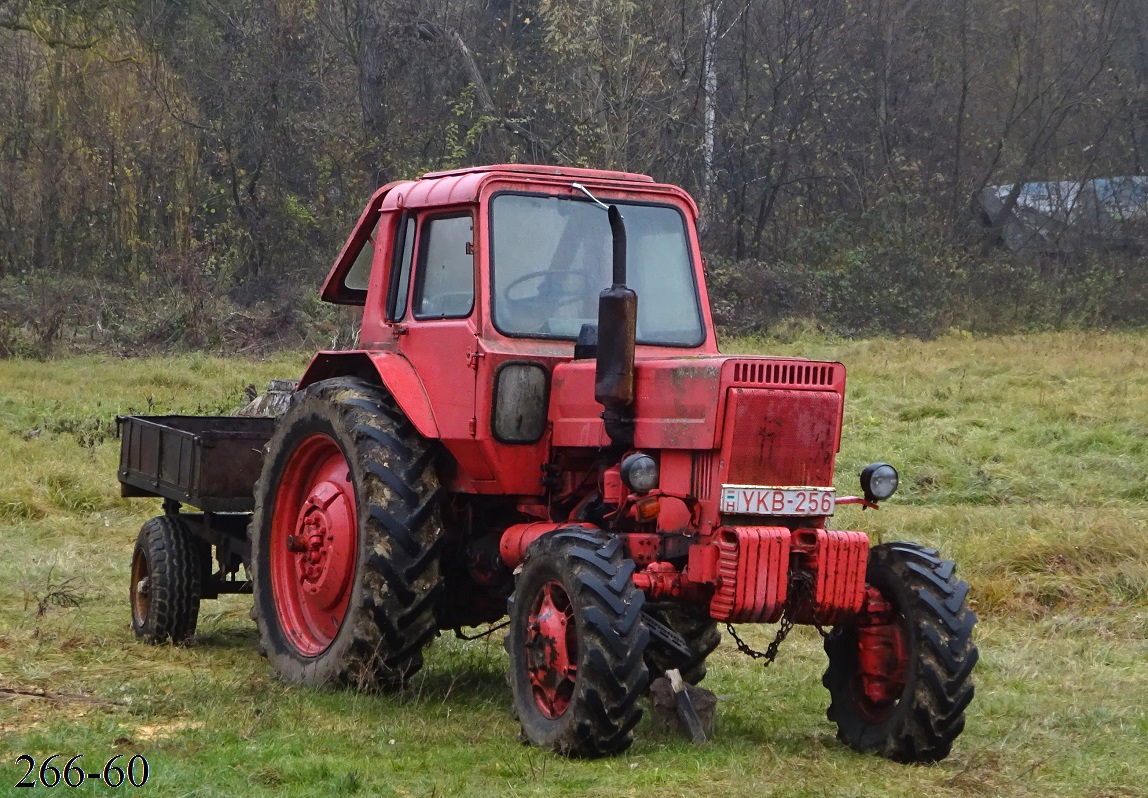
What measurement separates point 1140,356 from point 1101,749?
14.8 meters

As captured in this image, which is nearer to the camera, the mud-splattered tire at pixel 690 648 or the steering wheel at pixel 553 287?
the steering wheel at pixel 553 287

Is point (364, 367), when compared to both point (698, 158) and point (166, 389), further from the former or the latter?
point (698, 158)

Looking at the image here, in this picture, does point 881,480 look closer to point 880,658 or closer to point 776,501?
point 776,501

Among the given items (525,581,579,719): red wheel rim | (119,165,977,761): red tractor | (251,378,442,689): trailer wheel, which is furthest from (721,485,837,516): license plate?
(251,378,442,689): trailer wheel

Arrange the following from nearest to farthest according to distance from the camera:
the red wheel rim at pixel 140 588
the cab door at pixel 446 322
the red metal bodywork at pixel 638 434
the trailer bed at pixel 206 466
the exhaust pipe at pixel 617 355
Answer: the red metal bodywork at pixel 638 434
the exhaust pipe at pixel 617 355
the cab door at pixel 446 322
the trailer bed at pixel 206 466
the red wheel rim at pixel 140 588

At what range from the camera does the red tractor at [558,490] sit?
5.73 meters

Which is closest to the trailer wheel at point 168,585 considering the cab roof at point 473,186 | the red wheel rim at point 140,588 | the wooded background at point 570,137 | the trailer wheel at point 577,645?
the red wheel rim at point 140,588

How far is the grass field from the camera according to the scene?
A: 5.39 meters

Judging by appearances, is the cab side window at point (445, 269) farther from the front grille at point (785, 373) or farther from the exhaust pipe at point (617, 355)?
the front grille at point (785, 373)

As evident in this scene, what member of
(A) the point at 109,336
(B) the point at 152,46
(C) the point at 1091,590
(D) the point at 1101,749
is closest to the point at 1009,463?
(C) the point at 1091,590

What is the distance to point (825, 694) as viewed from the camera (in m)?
7.15

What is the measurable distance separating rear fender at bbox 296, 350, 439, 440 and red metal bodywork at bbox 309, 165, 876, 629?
1 centimetres

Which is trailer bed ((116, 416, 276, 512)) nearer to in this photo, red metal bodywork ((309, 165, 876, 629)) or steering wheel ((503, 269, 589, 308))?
red metal bodywork ((309, 165, 876, 629))

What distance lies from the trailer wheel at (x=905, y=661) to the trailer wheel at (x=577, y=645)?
1.05 metres
